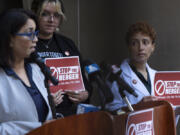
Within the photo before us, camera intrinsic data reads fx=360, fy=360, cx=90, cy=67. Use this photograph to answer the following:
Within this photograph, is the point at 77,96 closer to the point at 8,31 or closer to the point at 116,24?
the point at 8,31

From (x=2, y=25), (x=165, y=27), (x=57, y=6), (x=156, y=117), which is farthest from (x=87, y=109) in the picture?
(x=165, y=27)

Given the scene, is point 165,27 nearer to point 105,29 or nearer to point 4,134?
point 105,29

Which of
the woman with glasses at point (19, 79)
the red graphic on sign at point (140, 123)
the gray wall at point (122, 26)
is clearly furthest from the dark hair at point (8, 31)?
the gray wall at point (122, 26)

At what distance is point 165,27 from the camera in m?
4.98

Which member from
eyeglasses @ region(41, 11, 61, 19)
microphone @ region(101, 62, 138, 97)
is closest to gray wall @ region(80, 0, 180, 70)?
eyeglasses @ region(41, 11, 61, 19)

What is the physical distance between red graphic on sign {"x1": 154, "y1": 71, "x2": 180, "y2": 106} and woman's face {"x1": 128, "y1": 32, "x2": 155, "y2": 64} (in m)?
0.37

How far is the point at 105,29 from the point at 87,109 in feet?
10.1

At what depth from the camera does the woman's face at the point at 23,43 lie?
8.05 feet

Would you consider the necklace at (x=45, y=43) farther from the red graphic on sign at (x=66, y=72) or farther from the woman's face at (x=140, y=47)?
the woman's face at (x=140, y=47)

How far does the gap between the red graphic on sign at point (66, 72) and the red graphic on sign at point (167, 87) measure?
630 mm

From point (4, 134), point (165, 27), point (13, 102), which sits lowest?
point (4, 134)

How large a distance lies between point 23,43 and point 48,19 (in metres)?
0.81

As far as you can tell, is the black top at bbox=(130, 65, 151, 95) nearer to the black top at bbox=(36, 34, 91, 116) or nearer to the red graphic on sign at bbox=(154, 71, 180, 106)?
the red graphic on sign at bbox=(154, 71, 180, 106)

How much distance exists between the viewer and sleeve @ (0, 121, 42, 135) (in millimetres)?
2188
